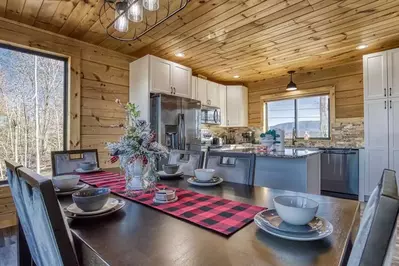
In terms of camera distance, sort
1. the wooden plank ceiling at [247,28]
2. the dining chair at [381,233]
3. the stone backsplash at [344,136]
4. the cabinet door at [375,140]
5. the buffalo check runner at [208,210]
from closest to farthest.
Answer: the dining chair at [381,233] → the buffalo check runner at [208,210] → the wooden plank ceiling at [247,28] → the cabinet door at [375,140] → the stone backsplash at [344,136]

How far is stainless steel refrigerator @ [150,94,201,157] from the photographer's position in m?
3.35

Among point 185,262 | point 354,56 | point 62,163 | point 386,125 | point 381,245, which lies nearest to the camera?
point 381,245

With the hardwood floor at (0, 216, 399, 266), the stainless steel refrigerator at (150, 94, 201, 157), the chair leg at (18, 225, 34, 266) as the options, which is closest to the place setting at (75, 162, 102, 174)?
the chair leg at (18, 225, 34, 266)

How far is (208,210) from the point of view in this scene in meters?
1.01

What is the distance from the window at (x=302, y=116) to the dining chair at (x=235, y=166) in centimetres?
354

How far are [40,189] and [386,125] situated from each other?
4.27m

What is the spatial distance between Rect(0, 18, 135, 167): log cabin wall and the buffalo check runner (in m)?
2.10

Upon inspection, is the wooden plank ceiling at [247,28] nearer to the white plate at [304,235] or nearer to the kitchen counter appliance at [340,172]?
the kitchen counter appliance at [340,172]

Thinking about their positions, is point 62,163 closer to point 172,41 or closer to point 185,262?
point 185,262

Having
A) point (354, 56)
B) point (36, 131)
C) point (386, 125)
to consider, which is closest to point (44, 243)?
point (36, 131)

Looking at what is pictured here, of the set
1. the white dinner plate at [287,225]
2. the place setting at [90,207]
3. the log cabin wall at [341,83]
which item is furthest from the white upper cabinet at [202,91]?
the white dinner plate at [287,225]

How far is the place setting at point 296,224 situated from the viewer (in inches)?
28.7

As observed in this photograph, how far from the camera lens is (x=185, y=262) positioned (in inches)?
A: 23.9

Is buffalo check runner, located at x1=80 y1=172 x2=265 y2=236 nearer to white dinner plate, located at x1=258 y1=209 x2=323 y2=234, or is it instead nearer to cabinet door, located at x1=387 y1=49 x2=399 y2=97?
white dinner plate, located at x1=258 y1=209 x2=323 y2=234
